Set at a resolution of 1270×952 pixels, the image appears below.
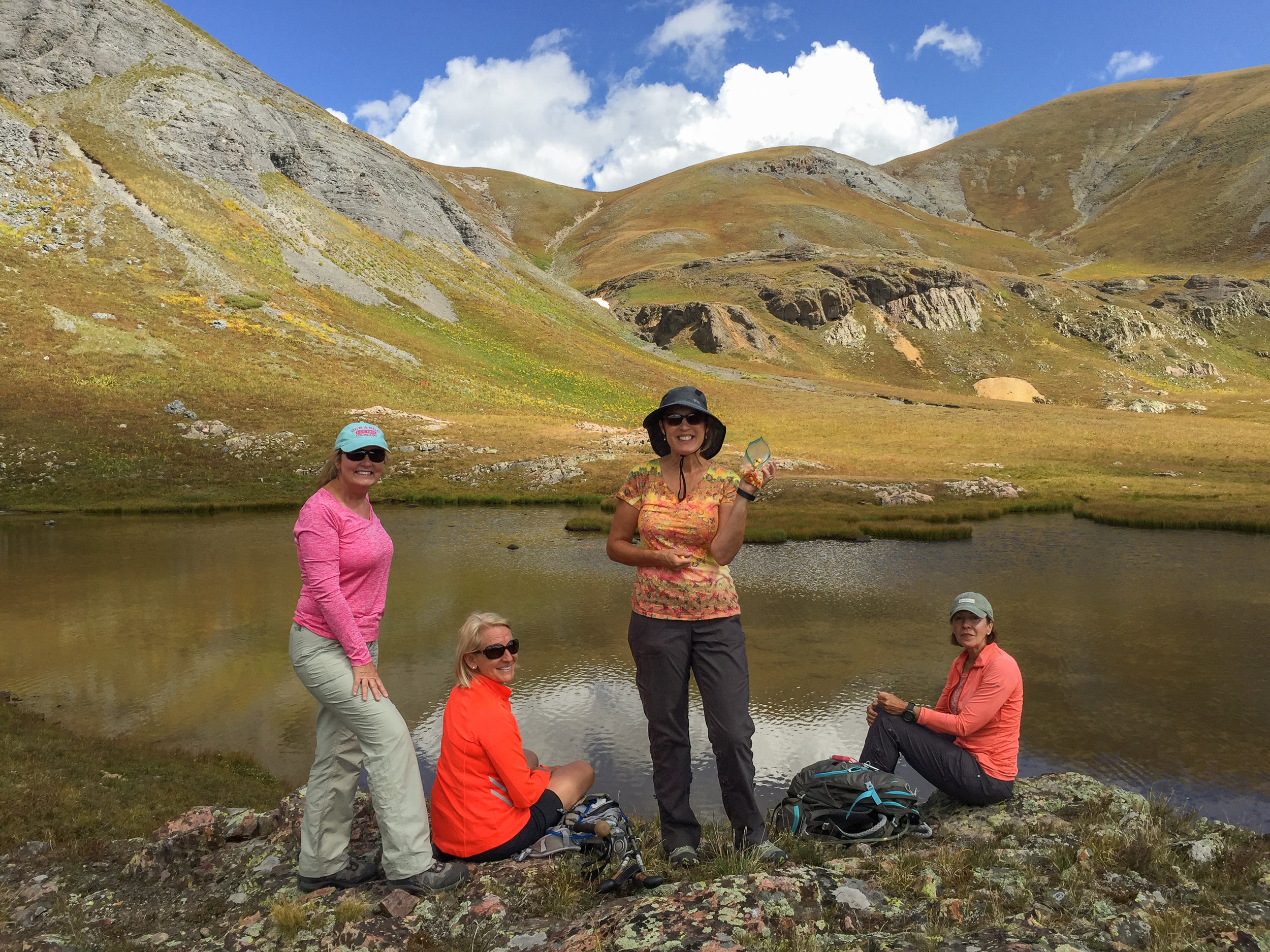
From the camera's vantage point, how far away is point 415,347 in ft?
201

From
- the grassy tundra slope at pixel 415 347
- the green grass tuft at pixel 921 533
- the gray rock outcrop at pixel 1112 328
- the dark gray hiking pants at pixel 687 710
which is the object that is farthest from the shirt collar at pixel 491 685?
the gray rock outcrop at pixel 1112 328

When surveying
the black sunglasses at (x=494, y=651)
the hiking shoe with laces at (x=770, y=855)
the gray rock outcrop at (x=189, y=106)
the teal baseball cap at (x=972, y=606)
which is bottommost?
the hiking shoe with laces at (x=770, y=855)

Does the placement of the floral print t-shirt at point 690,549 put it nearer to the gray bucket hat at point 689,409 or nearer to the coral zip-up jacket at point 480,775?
the gray bucket hat at point 689,409

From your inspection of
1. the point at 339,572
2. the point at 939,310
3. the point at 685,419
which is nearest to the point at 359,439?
the point at 339,572

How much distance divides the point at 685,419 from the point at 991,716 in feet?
12.3

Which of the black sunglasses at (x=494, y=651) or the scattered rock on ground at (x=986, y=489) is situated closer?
the black sunglasses at (x=494, y=651)

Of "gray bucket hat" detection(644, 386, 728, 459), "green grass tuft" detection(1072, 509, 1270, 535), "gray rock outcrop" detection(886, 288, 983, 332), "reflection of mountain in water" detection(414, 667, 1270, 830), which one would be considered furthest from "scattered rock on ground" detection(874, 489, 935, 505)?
"gray rock outcrop" detection(886, 288, 983, 332)

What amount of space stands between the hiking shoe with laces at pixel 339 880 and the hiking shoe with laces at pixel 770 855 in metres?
2.67

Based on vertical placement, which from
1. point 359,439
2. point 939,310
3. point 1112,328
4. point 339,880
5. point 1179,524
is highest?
point 939,310

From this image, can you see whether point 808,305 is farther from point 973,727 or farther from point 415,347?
point 973,727

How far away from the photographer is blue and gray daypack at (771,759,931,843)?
5.84 m

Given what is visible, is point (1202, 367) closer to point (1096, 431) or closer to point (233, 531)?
point (1096, 431)

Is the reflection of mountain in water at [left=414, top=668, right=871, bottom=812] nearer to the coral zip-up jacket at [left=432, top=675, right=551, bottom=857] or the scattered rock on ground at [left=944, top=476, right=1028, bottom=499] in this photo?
the coral zip-up jacket at [left=432, top=675, right=551, bottom=857]

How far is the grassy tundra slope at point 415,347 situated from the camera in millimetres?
34219
